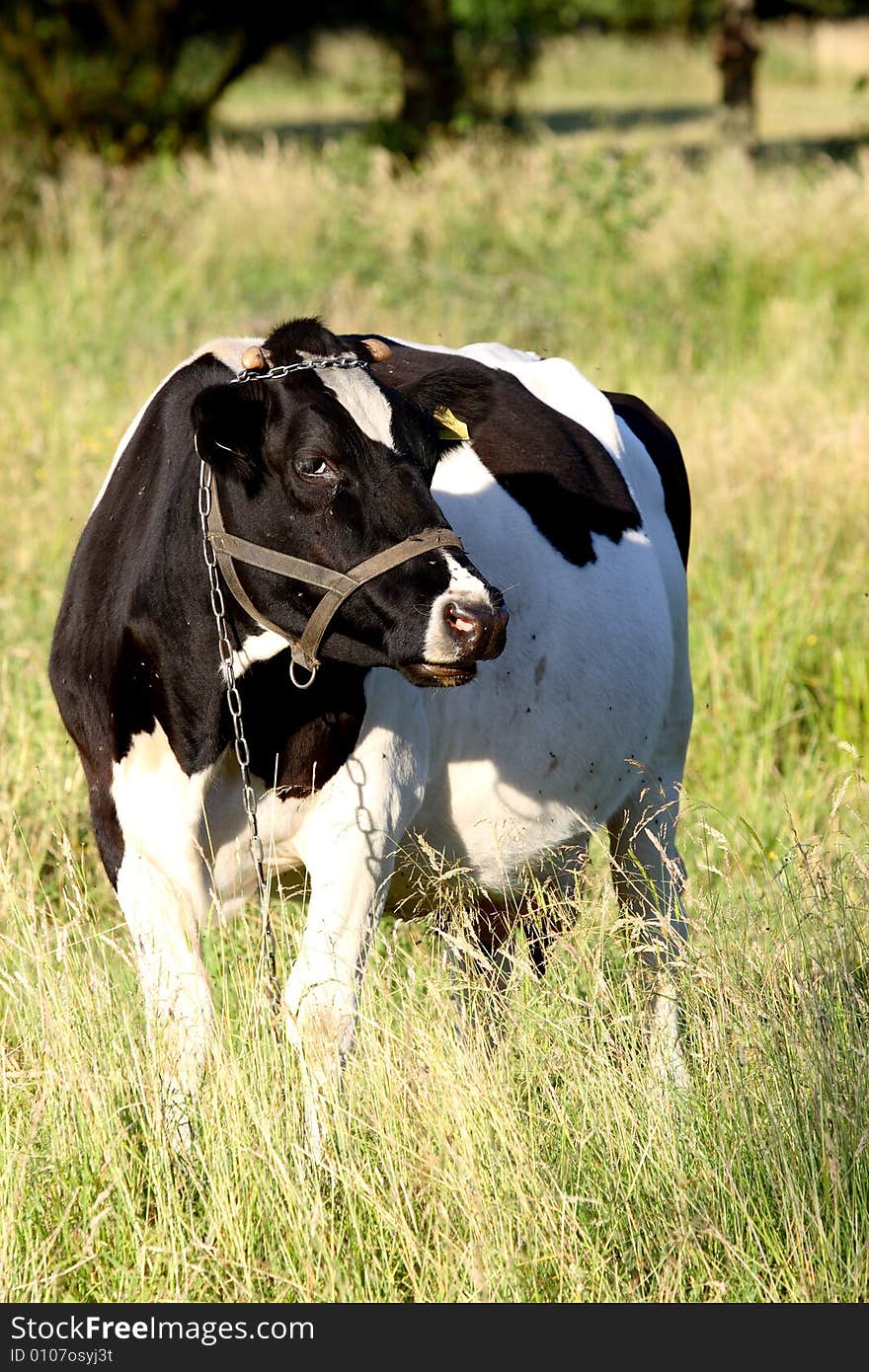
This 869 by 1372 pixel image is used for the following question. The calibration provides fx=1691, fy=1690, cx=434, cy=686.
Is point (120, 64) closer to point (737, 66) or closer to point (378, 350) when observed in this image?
point (737, 66)

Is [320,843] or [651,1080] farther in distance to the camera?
[320,843]

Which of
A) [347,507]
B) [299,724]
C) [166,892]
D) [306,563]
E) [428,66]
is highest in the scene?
[428,66]

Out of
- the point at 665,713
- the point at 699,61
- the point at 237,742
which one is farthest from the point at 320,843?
the point at 699,61

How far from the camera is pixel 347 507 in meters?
3.23

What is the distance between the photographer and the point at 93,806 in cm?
375

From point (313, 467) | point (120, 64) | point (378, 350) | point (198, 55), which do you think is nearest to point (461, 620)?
point (313, 467)

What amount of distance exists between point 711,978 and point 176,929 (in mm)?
1147

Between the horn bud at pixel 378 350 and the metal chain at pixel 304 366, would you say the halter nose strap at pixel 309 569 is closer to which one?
the metal chain at pixel 304 366

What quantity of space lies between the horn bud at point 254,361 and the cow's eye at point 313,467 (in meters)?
0.24

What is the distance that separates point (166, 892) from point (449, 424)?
48.2 inches

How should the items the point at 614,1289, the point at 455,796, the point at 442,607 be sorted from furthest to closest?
1. the point at 455,796
2. the point at 442,607
3. the point at 614,1289

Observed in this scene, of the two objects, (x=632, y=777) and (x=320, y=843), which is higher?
(x=320, y=843)

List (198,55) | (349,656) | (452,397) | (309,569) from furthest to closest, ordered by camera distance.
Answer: (198,55), (452,397), (349,656), (309,569)

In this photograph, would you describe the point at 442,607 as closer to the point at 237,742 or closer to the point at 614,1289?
the point at 237,742
